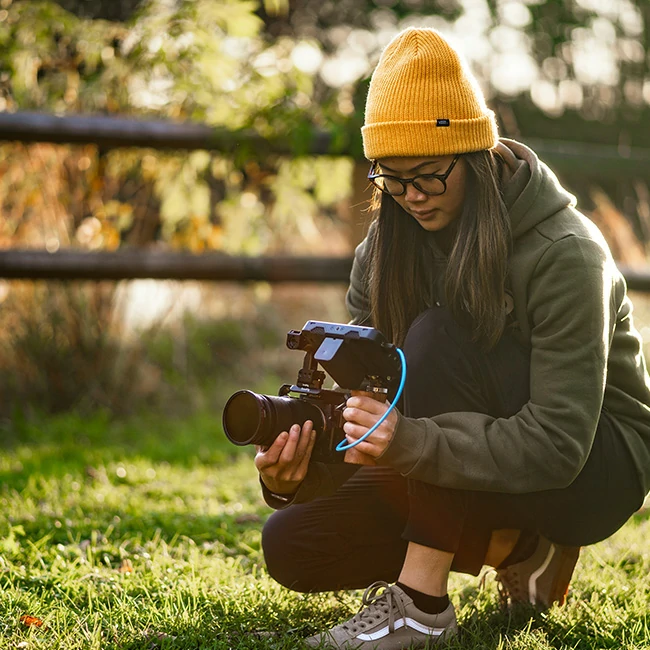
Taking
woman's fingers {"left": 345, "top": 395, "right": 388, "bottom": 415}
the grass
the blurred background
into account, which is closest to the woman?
woman's fingers {"left": 345, "top": 395, "right": 388, "bottom": 415}

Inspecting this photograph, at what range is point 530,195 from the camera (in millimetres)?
2035

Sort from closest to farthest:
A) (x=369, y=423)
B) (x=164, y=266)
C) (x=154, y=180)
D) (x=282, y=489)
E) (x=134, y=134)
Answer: (x=369, y=423), (x=282, y=489), (x=134, y=134), (x=164, y=266), (x=154, y=180)

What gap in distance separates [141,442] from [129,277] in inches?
30.3

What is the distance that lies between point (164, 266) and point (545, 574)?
105 inches

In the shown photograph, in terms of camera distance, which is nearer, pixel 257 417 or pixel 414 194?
pixel 257 417

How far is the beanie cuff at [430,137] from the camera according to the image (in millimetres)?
1996

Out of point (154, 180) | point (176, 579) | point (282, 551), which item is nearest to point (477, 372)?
point (282, 551)

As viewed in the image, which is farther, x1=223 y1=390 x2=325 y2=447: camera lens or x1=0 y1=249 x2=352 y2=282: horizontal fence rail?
x1=0 y1=249 x2=352 y2=282: horizontal fence rail

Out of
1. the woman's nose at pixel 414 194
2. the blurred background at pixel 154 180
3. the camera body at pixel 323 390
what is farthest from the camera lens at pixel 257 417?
the blurred background at pixel 154 180

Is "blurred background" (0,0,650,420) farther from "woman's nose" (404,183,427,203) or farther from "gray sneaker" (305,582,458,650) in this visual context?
"gray sneaker" (305,582,458,650)

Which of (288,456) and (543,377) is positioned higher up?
(543,377)

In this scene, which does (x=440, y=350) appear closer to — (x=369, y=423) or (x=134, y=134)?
(x=369, y=423)

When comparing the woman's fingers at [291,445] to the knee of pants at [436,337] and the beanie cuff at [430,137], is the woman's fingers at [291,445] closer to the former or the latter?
the knee of pants at [436,337]

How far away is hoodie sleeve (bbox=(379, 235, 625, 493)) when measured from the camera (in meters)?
1.89
